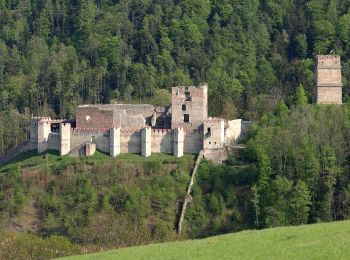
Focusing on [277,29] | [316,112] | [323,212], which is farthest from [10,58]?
[323,212]

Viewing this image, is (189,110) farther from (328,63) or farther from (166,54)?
(166,54)

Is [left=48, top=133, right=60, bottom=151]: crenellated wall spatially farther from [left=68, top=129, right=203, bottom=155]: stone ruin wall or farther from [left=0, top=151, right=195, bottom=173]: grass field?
[left=68, top=129, right=203, bottom=155]: stone ruin wall

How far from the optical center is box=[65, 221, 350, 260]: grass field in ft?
89.0

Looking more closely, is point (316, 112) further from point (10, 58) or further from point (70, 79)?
point (10, 58)

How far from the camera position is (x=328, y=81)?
197ft

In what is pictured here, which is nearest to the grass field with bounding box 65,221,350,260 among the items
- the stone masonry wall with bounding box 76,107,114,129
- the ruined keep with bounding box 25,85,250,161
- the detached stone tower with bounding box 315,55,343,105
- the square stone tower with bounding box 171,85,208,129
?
the ruined keep with bounding box 25,85,250,161

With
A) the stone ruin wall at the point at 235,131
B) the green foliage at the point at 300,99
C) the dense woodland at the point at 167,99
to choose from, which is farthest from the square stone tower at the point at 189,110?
the green foliage at the point at 300,99

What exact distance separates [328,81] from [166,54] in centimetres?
3214

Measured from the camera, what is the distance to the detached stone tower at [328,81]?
59.6 metres

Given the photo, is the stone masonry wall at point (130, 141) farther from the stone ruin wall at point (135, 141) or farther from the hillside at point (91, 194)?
the hillside at point (91, 194)

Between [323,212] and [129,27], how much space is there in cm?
5391

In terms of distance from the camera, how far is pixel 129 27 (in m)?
98.2

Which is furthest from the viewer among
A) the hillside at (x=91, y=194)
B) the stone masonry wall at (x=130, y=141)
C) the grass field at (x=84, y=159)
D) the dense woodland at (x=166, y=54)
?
the dense woodland at (x=166, y=54)

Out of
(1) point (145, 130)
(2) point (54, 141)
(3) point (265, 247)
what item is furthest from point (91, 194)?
(3) point (265, 247)
